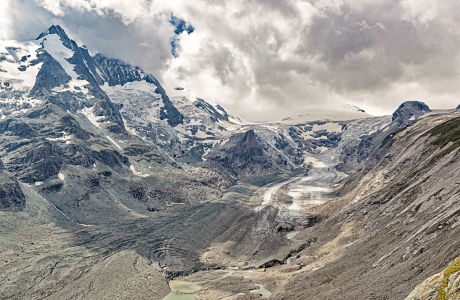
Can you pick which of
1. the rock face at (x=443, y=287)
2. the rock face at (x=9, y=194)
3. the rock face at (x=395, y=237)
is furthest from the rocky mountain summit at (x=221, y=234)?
the rock face at (x=9, y=194)

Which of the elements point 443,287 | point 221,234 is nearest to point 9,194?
point 221,234

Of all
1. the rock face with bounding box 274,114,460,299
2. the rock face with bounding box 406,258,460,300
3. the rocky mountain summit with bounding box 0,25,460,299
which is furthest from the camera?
the rocky mountain summit with bounding box 0,25,460,299

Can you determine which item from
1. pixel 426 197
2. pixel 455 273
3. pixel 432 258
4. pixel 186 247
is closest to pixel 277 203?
pixel 186 247

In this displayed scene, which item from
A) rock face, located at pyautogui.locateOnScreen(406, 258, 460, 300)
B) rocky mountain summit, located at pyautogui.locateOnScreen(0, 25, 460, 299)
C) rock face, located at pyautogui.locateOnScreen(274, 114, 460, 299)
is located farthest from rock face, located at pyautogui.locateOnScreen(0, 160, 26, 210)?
rock face, located at pyautogui.locateOnScreen(406, 258, 460, 300)

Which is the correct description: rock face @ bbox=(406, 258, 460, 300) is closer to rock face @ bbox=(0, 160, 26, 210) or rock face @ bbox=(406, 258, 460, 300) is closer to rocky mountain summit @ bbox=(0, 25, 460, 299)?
rocky mountain summit @ bbox=(0, 25, 460, 299)

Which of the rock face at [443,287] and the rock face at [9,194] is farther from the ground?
the rock face at [9,194]

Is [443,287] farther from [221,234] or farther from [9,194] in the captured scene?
[9,194]

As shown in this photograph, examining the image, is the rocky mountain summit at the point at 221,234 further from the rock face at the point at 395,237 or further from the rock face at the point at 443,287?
the rock face at the point at 395,237

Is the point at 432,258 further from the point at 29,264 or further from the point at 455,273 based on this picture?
the point at 29,264

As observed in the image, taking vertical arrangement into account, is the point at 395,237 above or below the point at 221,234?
above
